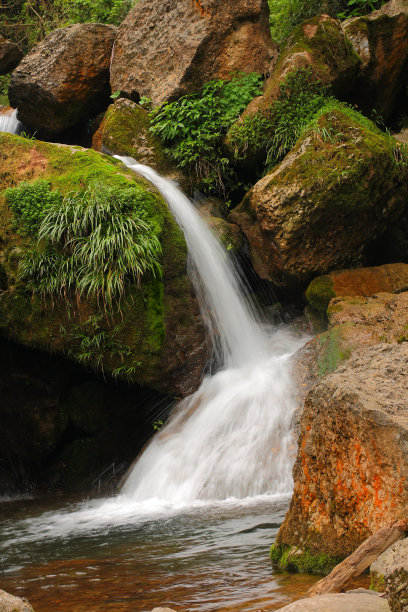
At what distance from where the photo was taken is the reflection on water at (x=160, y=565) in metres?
2.94

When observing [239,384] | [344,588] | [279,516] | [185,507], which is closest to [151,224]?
[239,384]

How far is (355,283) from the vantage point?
7590mm

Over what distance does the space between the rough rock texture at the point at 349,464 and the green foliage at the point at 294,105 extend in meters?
6.13

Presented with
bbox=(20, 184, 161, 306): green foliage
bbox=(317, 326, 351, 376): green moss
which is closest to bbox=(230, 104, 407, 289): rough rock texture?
bbox=(317, 326, 351, 376): green moss

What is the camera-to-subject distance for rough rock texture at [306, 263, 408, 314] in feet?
24.6

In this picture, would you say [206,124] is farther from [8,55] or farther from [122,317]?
[8,55]

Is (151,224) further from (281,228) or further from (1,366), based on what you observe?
(1,366)

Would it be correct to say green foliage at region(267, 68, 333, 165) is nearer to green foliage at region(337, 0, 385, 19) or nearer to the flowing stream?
the flowing stream

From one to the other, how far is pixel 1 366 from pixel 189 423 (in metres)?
2.83

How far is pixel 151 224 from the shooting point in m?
7.09

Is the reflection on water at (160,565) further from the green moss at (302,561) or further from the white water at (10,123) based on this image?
the white water at (10,123)

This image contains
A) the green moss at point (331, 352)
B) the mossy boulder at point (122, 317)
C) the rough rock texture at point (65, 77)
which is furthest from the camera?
the rough rock texture at point (65, 77)

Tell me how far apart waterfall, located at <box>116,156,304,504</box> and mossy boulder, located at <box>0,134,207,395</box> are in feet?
1.41

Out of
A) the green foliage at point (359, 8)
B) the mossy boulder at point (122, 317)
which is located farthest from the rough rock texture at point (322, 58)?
the mossy boulder at point (122, 317)
